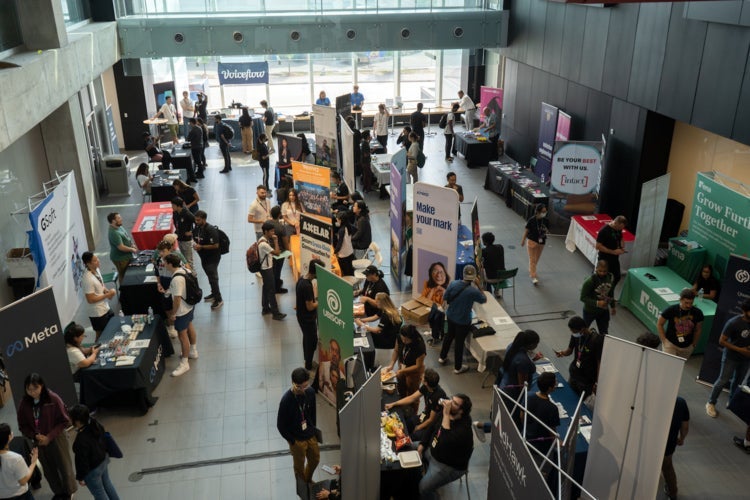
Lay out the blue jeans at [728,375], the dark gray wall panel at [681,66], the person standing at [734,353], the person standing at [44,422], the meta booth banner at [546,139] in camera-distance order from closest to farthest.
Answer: the person standing at [44,422]
the person standing at [734,353]
the blue jeans at [728,375]
the dark gray wall panel at [681,66]
the meta booth banner at [546,139]

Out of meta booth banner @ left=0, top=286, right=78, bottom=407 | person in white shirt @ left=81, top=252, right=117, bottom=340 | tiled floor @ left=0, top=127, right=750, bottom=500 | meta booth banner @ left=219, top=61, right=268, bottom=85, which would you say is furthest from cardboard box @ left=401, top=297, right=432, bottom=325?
meta booth banner @ left=219, top=61, right=268, bottom=85

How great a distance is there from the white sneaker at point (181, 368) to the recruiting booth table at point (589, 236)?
666 centimetres

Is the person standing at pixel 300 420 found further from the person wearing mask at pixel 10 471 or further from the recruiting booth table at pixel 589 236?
the recruiting booth table at pixel 589 236

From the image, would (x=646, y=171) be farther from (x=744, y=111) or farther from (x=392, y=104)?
(x=392, y=104)

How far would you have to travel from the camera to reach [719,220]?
29.5 feet

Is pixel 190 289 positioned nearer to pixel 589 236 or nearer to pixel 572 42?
pixel 589 236

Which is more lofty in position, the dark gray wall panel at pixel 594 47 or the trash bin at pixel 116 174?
the dark gray wall panel at pixel 594 47

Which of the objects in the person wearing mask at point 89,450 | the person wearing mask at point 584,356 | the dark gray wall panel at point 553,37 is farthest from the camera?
the dark gray wall panel at point 553,37

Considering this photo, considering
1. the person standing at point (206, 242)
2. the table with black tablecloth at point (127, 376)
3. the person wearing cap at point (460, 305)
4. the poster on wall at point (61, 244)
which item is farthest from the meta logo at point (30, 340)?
the person wearing cap at point (460, 305)

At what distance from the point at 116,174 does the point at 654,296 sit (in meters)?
12.3

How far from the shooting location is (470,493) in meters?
6.53

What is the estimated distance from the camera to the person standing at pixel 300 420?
5805 mm

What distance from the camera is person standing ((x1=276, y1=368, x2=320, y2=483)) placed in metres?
5.80

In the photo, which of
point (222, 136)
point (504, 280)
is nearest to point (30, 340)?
point (504, 280)
